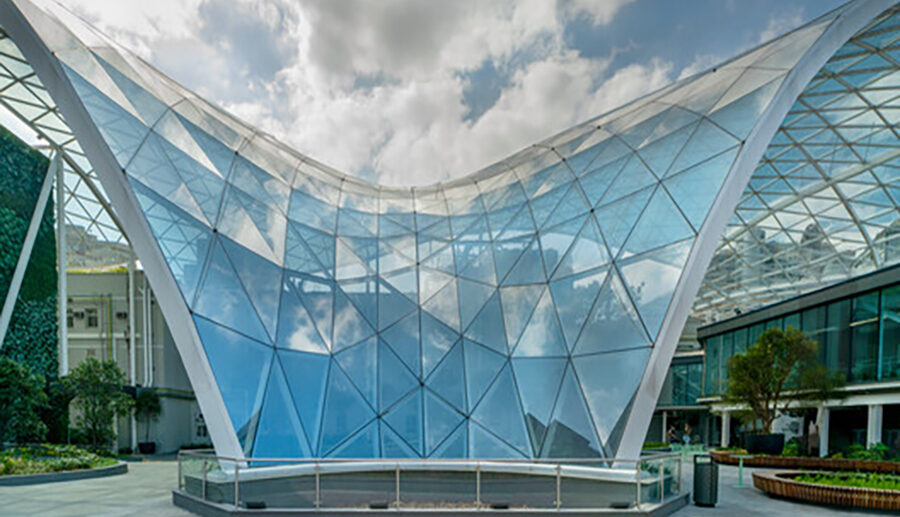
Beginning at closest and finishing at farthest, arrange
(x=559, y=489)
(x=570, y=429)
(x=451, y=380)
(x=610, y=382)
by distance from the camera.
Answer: (x=559, y=489) → (x=610, y=382) → (x=570, y=429) → (x=451, y=380)

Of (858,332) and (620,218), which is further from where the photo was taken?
(858,332)

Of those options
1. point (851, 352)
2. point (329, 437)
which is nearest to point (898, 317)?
point (851, 352)

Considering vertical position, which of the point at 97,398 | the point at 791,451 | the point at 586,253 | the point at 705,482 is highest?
the point at 586,253

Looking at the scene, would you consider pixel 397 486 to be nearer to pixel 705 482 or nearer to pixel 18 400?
pixel 705 482

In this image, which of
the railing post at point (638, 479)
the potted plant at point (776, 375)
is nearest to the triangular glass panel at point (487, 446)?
the railing post at point (638, 479)

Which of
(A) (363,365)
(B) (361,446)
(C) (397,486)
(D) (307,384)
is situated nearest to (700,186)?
(C) (397,486)

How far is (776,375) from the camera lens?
30.5 meters

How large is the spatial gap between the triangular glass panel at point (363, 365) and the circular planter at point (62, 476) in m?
10.6

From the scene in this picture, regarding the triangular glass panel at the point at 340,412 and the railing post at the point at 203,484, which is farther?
the triangular glass panel at the point at 340,412

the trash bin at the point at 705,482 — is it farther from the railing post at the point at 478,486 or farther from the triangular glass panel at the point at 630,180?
the triangular glass panel at the point at 630,180

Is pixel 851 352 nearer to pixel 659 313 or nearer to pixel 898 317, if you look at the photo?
pixel 898 317

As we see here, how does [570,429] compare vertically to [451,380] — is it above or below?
below

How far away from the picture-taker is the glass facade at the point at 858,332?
28.2 meters

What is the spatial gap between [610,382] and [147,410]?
113 feet
